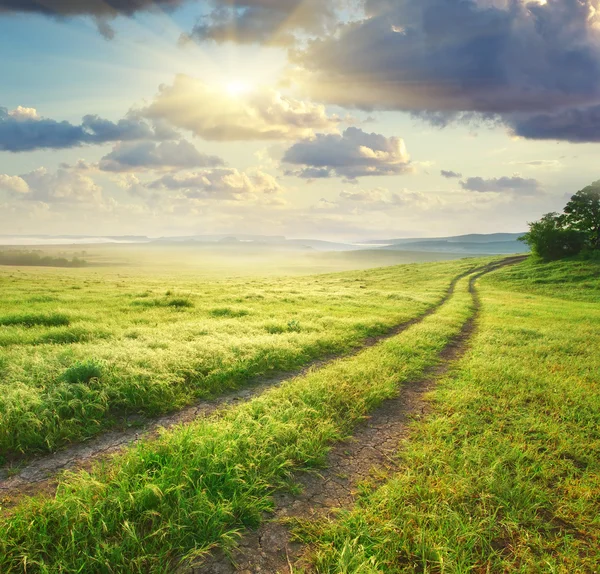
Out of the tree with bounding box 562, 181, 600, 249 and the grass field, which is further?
the tree with bounding box 562, 181, 600, 249

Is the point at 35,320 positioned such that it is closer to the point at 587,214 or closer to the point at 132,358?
the point at 132,358

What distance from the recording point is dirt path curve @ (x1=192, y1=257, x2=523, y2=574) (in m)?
3.71

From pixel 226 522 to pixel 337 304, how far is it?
2311 centimetres

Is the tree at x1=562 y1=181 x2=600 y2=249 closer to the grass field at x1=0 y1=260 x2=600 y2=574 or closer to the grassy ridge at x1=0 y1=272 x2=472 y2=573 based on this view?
the grass field at x1=0 y1=260 x2=600 y2=574

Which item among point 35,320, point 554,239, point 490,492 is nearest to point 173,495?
point 490,492

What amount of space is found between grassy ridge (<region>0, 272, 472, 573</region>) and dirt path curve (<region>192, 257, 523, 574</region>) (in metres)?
0.22

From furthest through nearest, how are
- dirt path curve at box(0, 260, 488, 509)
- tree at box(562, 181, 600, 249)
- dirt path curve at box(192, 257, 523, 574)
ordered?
1. tree at box(562, 181, 600, 249)
2. dirt path curve at box(0, 260, 488, 509)
3. dirt path curve at box(192, 257, 523, 574)

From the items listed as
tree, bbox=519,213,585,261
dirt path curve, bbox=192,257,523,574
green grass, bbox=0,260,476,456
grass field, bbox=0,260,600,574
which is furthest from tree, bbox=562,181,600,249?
dirt path curve, bbox=192,257,523,574

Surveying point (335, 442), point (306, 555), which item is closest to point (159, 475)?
point (306, 555)

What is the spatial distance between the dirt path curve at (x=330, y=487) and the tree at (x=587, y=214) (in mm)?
71320

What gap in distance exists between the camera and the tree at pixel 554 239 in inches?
2343

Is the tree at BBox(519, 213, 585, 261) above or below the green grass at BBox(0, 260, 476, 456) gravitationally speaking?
above

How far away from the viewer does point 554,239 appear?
2371 inches

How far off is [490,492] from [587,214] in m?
75.3
